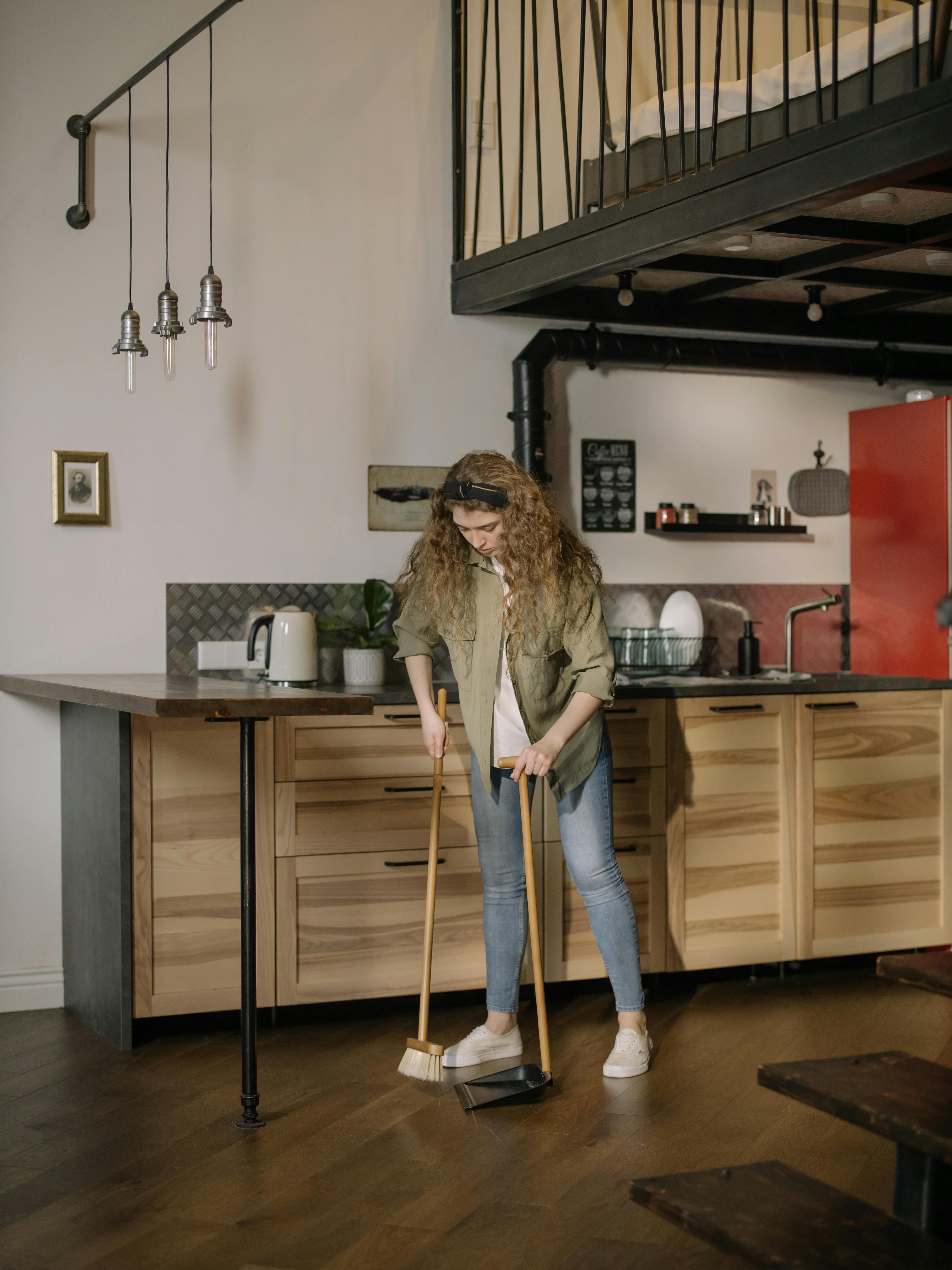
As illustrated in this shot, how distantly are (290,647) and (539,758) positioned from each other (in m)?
1.10

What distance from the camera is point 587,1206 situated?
239 cm

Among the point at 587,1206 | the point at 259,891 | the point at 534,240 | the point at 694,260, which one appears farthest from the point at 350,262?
the point at 587,1206

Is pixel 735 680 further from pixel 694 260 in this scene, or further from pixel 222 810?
pixel 222 810

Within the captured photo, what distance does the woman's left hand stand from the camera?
9.52 feet

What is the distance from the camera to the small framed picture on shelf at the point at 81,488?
3.84 metres

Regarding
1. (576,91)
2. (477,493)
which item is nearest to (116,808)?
(477,493)

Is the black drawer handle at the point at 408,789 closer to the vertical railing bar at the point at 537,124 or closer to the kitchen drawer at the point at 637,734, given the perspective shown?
the kitchen drawer at the point at 637,734

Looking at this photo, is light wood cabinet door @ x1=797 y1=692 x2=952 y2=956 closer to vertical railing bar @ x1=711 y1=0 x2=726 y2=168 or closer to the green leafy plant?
the green leafy plant

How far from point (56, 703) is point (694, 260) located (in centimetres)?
237

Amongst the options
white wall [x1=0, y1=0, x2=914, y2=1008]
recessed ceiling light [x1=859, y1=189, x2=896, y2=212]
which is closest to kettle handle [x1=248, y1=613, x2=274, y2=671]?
white wall [x1=0, y1=0, x2=914, y2=1008]

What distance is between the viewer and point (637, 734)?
3846 mm

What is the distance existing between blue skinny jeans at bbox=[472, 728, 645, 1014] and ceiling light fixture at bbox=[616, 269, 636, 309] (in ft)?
5.13

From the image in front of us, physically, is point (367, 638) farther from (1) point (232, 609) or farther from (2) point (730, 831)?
(2) point (730, 831)

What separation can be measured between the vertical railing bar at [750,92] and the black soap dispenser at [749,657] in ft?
6.00
